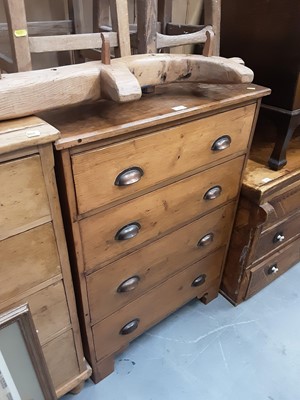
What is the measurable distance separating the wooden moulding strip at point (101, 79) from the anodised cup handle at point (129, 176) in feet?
0.58

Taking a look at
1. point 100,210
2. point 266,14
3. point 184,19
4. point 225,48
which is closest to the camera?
point 100,210

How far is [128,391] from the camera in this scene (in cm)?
121

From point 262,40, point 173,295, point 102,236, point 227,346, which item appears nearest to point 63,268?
point 102,236

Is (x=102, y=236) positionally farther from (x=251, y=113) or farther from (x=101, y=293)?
(x=251, y=113)

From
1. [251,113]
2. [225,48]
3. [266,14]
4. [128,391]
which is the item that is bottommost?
[128,391]

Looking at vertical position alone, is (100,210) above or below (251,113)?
below

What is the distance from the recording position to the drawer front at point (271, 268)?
4.81ft

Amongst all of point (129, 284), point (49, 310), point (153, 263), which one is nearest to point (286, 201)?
point (153, 263)

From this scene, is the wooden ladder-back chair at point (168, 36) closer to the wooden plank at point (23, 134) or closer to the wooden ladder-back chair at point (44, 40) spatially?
the wooden ladder-back chair at point (44, 40)

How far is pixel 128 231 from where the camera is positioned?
0.94 metres

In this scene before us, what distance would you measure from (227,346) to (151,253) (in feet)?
1.93

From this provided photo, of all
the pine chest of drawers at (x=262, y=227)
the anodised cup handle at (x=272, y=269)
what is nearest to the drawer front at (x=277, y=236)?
the pine chest of drawers at (x=262, y=227)

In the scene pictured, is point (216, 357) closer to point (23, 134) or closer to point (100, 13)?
point (23, 134)

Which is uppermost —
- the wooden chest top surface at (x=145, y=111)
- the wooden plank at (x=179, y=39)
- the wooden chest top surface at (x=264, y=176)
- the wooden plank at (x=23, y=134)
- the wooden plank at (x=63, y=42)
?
the wooden plank at (x=63, y=42)
